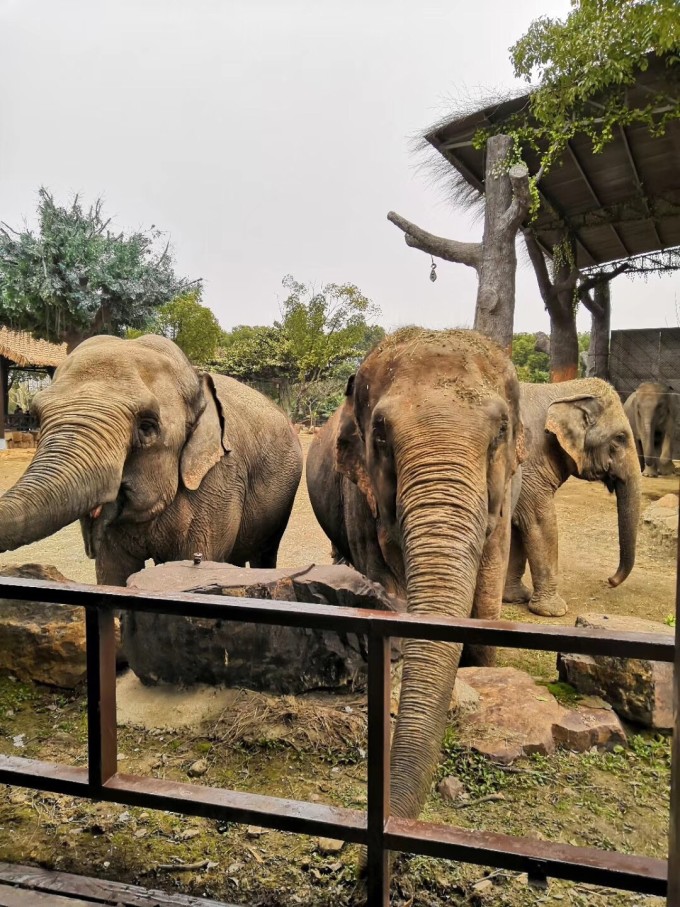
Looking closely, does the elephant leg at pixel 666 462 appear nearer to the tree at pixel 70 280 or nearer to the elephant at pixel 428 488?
the elephant at pixel 428 488

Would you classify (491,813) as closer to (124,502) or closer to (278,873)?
(278,873)

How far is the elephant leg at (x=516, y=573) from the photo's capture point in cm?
656

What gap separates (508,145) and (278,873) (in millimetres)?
9300

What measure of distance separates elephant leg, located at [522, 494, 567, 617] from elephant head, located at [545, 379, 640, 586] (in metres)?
0.52

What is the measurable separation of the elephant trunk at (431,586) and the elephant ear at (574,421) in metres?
3.63

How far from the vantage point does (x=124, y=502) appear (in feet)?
13.0

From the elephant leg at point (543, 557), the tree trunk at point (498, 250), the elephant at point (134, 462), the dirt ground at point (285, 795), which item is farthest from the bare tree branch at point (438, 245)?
the dirt ground at point (285, 795)

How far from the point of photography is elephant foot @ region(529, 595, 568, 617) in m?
6.05

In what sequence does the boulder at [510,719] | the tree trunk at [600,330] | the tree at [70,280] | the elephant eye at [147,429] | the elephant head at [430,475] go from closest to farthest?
the elephant head at [430,475] → the boulder at [510,719] → the elephant eye at [147,429] → the tree trunk at [600,330] → the tree at [70,280]

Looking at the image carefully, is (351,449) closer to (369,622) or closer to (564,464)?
(369,622)

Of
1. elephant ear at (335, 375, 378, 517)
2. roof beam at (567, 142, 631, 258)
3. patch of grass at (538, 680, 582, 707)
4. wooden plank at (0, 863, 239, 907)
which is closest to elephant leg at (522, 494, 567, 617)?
patch of grass at (538, 680, 582, 707)

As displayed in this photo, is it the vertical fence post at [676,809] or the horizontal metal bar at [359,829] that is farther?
the horizontal metal bar at [359,829]

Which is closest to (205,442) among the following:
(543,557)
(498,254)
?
(543,557)

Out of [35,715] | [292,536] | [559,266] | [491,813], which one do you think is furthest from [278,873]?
[559,266]
